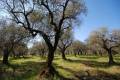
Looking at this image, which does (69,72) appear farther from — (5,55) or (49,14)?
(5,55)

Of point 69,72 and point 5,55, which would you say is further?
point 5,55

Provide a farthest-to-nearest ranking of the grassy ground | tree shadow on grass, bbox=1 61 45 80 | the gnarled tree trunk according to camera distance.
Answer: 1. the gnarled tree trunk
2. the grassy ground
3. tree shadow on grass, bbox=1 61 45 80

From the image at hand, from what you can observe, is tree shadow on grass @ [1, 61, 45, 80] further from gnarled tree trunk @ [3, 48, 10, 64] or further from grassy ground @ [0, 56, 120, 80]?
gnarled tree trunk @ [3, 48, 10, 64]

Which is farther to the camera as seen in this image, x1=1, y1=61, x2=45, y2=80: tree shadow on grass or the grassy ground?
the grassy ground

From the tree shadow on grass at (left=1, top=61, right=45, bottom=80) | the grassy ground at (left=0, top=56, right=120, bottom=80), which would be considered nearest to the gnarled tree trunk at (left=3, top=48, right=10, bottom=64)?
the grassy ground at (left=0, top=56, right=120, bottom=80)

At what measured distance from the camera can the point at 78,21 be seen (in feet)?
123

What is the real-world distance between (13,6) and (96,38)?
39238 mm

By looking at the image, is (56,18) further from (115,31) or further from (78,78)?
(115,31)

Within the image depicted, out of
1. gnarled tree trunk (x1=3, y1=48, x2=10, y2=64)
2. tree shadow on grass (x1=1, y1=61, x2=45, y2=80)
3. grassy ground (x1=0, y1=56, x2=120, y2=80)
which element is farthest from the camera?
gnarled tree trunk (x1=3, y1=48, x2=10, y2=64)

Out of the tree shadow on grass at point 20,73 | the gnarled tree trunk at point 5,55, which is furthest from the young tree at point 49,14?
the gnarled tree trunk at point 5,55

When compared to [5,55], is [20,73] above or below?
below

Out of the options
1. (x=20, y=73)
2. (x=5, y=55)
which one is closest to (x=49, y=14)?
(x=20, y=73)

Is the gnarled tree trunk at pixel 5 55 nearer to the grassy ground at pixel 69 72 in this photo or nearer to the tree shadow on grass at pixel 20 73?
the grassy ground at pixel 69 72

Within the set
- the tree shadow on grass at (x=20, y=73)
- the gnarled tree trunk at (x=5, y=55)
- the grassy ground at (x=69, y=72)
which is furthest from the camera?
the gnarled tree trunk at (x=5, y=55)
